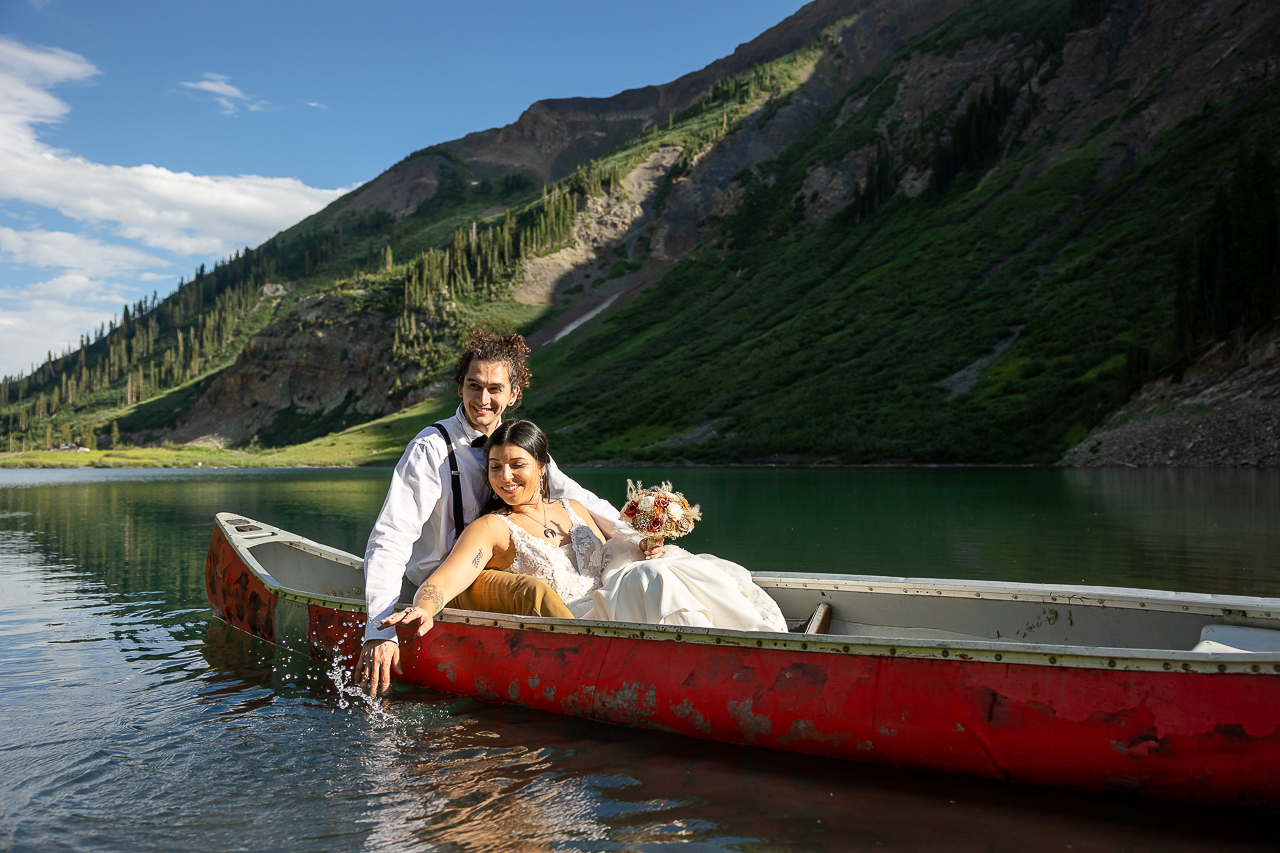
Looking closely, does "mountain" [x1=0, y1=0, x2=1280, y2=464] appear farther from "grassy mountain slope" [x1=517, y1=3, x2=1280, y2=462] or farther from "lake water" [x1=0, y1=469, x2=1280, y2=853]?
"lake water" [x1=0, y1=469, x2=1280, y2=853]

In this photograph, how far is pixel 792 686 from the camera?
18.7 ft

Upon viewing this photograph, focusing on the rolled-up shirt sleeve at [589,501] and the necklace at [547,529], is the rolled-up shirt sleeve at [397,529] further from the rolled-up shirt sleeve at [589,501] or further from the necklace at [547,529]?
the rolled-up shirt sleeve at [589,501]

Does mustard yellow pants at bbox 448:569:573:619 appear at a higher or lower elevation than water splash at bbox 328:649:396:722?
higher

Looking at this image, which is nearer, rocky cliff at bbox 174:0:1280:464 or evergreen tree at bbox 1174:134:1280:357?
evergreen tree at bbox 1174:134:1280:357

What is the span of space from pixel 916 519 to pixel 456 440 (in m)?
18.3

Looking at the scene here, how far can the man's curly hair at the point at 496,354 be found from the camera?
7.35m

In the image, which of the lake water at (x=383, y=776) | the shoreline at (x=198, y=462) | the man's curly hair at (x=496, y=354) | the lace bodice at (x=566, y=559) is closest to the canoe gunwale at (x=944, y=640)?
the lace bodice at (x=566, y=559)

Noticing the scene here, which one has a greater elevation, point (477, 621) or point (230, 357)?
point (230, 357)

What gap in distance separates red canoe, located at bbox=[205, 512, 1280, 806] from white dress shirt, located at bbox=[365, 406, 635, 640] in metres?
0.74

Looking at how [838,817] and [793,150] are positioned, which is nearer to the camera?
[838,817]

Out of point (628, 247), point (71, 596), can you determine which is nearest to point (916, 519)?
point (71, 596)

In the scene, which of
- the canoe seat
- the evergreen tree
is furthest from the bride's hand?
the evergreen tree

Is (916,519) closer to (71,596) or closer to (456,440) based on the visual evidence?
(456,440)

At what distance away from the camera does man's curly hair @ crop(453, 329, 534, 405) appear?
735 centimetres
